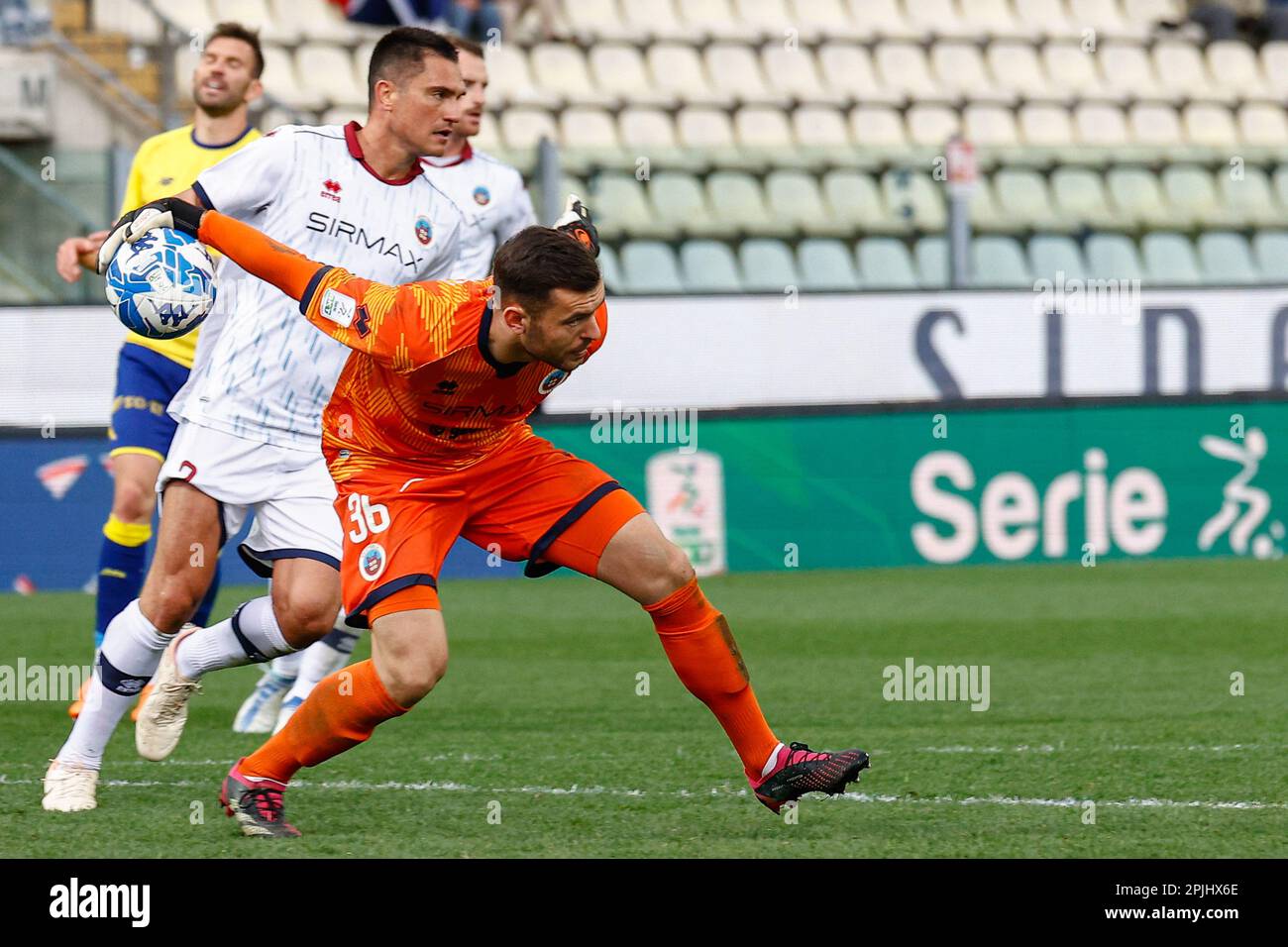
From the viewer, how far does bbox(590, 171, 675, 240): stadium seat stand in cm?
1509

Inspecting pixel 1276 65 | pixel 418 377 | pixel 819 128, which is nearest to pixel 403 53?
pixel 418 377

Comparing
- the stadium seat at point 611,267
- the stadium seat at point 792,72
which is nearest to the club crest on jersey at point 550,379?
the stadium seat at point 611,267

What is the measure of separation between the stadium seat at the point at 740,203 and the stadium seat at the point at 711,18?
2.72 m

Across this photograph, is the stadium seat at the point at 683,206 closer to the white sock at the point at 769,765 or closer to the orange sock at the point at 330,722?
the white sock at the point at 769,765

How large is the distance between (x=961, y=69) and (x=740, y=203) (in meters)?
3.83

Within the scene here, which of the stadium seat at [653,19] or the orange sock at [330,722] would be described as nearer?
the orange sock at [330,722]

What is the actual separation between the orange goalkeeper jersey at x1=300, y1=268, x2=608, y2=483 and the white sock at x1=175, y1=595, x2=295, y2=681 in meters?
0.66

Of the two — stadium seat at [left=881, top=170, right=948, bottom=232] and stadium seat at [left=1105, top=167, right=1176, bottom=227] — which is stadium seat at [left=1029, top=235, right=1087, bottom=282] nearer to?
stadium seat at [left=881, top=170, right=948, bottom=232]

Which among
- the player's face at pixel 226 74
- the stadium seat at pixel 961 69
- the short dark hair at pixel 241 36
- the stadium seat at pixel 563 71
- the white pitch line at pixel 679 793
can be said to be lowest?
the white pitch line at pixel 679 793

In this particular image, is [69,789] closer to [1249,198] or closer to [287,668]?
[287,668]

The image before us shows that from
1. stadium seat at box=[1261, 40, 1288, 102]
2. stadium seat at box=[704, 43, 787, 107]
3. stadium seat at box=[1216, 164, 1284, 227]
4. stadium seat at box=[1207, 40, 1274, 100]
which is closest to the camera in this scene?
stadium seat at box=[1216, 164, 1284, 227]

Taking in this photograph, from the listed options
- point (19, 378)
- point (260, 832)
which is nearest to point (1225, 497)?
point (19, 378)
